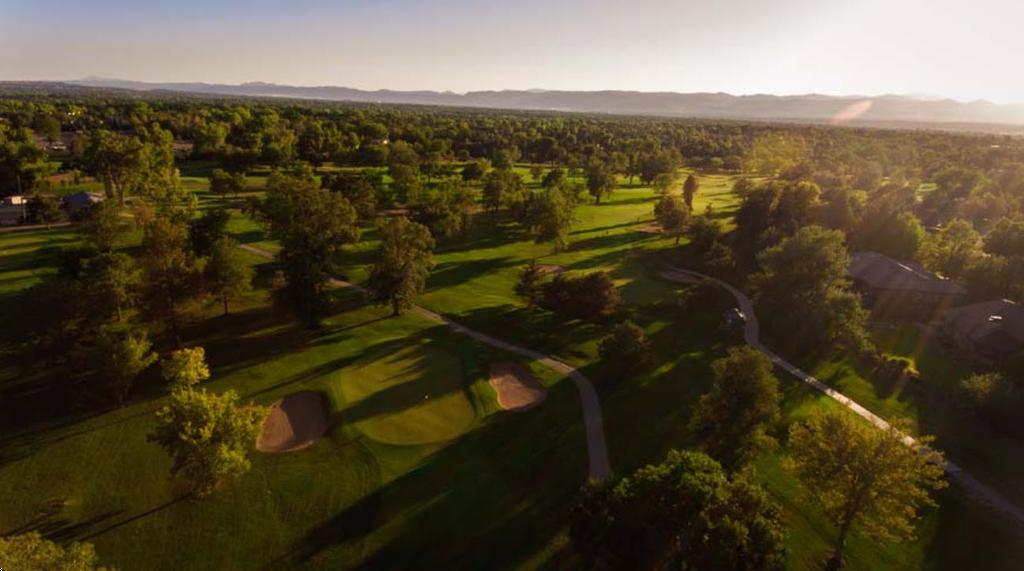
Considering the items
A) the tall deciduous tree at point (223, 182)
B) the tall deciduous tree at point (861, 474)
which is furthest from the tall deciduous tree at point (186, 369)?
the tall deciduous tree at point (223, 182)

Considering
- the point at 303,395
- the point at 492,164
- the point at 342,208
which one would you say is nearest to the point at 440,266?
the point at 342,208

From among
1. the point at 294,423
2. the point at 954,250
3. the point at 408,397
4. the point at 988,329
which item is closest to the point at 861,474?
the point at 408,397

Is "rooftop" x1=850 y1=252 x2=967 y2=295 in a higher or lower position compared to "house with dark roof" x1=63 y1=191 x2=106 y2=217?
lower

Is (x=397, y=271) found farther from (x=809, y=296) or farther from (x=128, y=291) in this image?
(x=809, y=296)

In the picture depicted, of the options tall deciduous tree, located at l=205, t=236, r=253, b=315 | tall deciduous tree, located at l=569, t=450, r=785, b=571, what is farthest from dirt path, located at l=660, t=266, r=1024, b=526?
tall deciduous tree, located at l=205, t=236, r=253, b=315

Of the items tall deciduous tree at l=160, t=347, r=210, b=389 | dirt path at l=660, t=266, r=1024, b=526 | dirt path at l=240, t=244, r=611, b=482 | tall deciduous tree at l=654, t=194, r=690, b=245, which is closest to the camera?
dirt path at l=660, t=266, r=1024, b=526

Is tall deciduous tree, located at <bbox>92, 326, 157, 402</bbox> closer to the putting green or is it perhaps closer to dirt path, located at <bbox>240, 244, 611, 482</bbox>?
the putting green

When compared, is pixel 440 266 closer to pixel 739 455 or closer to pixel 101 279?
pixel 101 279
